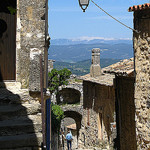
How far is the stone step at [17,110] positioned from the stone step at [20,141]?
26.6 inches

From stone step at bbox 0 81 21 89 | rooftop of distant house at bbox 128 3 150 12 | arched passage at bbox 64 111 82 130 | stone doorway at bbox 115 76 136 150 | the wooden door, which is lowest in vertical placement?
arched passage at bbox 64 111 82 130

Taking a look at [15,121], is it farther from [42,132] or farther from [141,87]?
[141,87]

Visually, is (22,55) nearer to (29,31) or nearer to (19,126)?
(29,31)

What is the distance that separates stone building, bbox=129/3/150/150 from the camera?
7325 mm

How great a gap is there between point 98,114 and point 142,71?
10668mm

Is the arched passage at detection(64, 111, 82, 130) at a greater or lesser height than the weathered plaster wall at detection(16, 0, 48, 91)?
lesser

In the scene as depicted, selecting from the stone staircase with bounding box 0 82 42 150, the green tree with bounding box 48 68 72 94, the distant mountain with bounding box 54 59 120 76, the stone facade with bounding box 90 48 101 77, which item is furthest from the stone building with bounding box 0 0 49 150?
the distant mountain with bounding box 54 59 120 76

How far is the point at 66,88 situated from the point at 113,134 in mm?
18929

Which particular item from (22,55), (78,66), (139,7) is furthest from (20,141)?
(78,66)

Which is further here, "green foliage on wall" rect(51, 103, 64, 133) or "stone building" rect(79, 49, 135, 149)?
"green foliage on wall" rect(51, 103, 64, 133)

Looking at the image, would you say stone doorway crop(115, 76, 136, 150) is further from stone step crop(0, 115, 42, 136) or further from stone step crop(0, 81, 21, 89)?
stone step crop(0, 115, 42, 136)

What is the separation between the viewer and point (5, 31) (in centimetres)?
596

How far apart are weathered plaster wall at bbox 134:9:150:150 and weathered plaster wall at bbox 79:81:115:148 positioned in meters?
5.65

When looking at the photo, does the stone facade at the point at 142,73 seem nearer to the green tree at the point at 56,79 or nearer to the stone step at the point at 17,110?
the stone step at the point at 17,110
